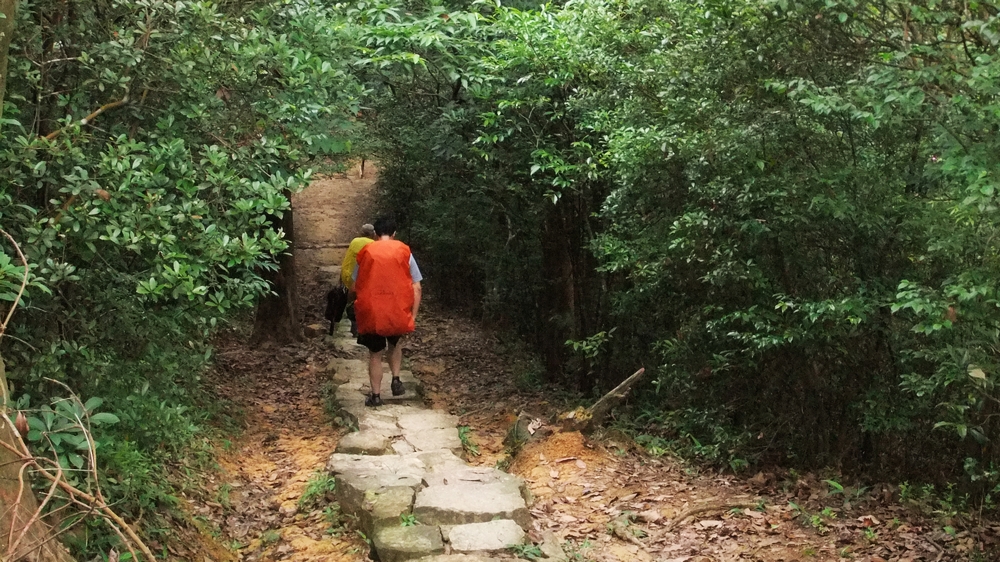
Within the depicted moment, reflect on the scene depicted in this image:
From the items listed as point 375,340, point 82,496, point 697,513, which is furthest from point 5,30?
point 697,513

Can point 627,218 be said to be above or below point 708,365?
above

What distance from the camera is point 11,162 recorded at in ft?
12.1

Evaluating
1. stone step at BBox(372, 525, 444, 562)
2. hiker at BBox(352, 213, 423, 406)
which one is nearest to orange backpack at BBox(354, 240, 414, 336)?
hiker at BBox(352, 213, 423, 406)

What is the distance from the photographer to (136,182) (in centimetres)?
387

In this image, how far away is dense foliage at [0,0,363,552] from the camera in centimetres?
380

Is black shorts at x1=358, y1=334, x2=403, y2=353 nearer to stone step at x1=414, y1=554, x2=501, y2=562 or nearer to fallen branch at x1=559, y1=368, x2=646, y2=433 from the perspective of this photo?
fallen branch at x1=559, y1=368, x2=646, y2=433

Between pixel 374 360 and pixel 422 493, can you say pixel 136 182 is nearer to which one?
pixel 422 493

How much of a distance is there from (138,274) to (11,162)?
2.89 ft

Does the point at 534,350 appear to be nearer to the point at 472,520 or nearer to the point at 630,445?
the point at 630,445

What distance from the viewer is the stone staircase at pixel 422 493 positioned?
4570mm

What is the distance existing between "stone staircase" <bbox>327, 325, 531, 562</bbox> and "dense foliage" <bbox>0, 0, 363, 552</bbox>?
1.34 meters

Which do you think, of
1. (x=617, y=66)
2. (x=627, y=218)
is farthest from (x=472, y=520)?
(x=617, y=66)

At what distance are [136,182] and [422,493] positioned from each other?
8.96 feet

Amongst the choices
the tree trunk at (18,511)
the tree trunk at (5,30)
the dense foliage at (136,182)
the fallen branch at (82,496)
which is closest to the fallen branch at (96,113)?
the dense foliage at (136,182)
